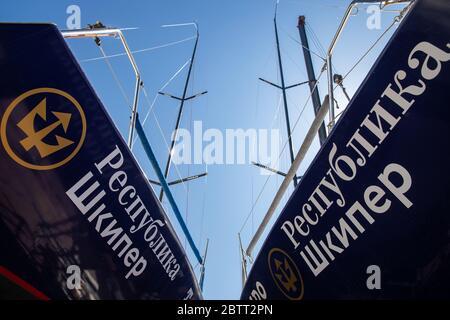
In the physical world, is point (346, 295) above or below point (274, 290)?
below

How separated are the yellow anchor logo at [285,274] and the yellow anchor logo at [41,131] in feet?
6.16

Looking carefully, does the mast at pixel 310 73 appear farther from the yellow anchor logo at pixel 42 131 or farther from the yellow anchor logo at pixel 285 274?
the yellow anchor logo at pixel 42 131

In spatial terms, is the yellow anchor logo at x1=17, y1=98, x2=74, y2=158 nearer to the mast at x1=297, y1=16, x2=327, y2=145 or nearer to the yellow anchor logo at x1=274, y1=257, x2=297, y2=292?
the yellow anchor logo at x1=274, y1=257, x2=297, y2=292

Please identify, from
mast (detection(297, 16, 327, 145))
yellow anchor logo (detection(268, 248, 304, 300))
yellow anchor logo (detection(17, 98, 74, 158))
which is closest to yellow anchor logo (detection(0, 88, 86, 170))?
yellow anchor logo (detection(17, 98, 74, 158))

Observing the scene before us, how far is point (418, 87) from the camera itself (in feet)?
4.73

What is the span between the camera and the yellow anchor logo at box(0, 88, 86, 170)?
1.59 meters

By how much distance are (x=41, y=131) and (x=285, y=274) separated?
7.19 ft

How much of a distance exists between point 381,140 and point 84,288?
2286mm

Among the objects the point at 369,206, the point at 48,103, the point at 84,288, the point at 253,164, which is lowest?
the point at 84,288

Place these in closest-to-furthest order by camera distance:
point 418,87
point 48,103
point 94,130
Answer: point 418,87 → point 48,103 → point 94,130

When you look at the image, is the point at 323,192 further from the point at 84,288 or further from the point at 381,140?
the point at 84,288

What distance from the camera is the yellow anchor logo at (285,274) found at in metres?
2.30

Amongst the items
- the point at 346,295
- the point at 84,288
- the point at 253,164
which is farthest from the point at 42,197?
the point at 253,164

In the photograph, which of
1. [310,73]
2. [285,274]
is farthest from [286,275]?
[310,73]
